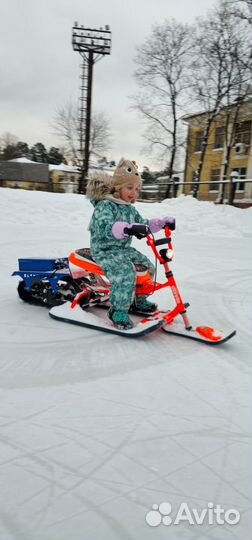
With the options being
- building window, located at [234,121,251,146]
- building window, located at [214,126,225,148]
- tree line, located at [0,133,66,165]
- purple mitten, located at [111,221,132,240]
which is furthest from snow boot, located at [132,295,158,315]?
tree line, located at [0,133,66,165]

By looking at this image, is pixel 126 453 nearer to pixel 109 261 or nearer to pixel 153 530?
pixel 153 530

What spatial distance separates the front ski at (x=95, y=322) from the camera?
321 centimetres

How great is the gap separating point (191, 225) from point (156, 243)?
769cm

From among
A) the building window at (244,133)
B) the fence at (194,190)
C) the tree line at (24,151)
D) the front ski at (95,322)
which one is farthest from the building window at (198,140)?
the tree line at (24,151)

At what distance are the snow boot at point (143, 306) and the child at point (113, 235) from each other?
6cm

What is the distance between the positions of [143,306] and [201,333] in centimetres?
74

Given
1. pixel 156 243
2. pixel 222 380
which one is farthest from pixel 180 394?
pixel 156 243

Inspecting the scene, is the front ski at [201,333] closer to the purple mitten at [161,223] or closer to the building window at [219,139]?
the purple mitten at [161,223]

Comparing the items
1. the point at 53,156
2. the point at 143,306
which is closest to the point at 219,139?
the point at 143,306

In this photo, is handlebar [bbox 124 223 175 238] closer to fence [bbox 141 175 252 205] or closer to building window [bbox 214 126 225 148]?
fence [bbox 141 175 252 205]

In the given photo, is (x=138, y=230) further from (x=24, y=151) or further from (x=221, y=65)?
(x=24, y=151)

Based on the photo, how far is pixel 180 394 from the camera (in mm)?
2408

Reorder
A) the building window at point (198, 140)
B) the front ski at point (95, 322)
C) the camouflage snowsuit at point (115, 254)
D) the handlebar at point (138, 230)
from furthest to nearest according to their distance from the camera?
→ the building window at point (198, 140)
the camouflage snowsuit at point (115, 254)
the front ski at point (95, 322)
the handlebar at point (138, 230)

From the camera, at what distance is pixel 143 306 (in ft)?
12.4
